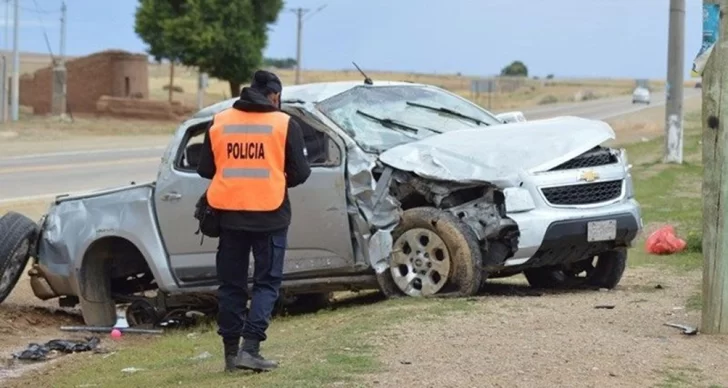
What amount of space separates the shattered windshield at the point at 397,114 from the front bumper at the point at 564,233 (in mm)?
1246

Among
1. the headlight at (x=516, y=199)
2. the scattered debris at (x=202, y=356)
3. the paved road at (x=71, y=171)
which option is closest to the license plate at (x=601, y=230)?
the headlight at (x=516, y=199)

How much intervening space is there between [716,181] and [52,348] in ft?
16.3

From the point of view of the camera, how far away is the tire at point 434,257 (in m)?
9.09

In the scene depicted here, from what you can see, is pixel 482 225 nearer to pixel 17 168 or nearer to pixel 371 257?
pixel 371 257

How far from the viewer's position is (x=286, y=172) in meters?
7.08

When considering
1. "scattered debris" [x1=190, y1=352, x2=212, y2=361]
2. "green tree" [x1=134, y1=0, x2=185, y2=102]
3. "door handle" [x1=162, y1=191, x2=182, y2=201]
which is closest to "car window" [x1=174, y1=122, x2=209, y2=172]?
"door handle" [x1=162, y1=191, x2=182, y2=201]

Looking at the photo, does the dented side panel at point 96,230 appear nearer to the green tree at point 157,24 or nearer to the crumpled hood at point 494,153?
→ the crumpled hood at point 494,153

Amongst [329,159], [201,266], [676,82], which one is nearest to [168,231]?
[201,266]

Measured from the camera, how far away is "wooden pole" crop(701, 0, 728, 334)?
7.51 m

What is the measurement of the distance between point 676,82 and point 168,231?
18247mm

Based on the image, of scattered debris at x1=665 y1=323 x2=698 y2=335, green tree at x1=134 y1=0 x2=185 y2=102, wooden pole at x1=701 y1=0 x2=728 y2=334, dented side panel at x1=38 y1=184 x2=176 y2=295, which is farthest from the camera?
green tree at x1=134 y1=0 x2=185 y2=102

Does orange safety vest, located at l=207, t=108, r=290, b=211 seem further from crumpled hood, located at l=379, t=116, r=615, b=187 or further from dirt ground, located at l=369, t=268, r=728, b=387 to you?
crumpled hood, located at l=379, t=116, r=615, b=187

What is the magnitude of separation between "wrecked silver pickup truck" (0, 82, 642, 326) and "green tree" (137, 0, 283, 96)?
44.9 meters

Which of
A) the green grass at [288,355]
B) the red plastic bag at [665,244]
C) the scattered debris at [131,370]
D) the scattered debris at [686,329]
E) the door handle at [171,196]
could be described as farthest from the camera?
the red plastic bag at [665,244]
